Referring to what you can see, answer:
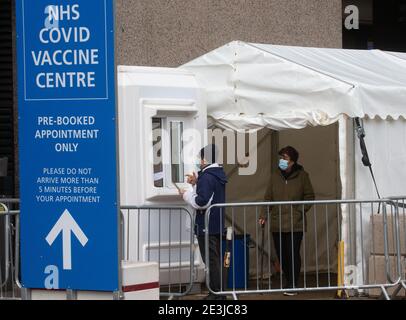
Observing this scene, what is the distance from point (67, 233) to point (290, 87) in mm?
4853

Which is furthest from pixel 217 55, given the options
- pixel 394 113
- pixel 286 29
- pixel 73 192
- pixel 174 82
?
pixel 73 192

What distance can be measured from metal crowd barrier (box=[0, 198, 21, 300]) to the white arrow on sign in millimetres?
2971

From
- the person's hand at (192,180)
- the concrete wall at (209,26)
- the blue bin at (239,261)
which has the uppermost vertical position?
the concrete wall at (209,26)

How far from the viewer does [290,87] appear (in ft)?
37.4

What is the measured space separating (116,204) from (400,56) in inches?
288

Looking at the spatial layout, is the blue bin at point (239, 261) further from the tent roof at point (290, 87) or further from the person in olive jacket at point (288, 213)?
the tent roof at point (290, 87)

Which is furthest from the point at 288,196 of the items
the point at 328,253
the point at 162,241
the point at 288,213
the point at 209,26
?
the point at 209,26

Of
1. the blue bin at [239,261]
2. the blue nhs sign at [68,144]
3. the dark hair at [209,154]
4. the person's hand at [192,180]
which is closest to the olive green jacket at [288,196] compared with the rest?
the blue bin at [239,261]

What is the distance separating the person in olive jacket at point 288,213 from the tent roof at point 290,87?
65 centimetres

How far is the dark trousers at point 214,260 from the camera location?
34.0 ft

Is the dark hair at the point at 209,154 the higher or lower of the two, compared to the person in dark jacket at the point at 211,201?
higher

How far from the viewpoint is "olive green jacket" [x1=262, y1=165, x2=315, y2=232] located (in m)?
11.5

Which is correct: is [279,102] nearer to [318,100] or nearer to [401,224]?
[318,100]

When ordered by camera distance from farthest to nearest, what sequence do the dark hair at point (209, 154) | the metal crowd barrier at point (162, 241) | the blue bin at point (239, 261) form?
1. the blue bin at point (239, 261)
2. the metal crowd barrier at point (162, 241)
3. the dark hair at point (209, 154)
